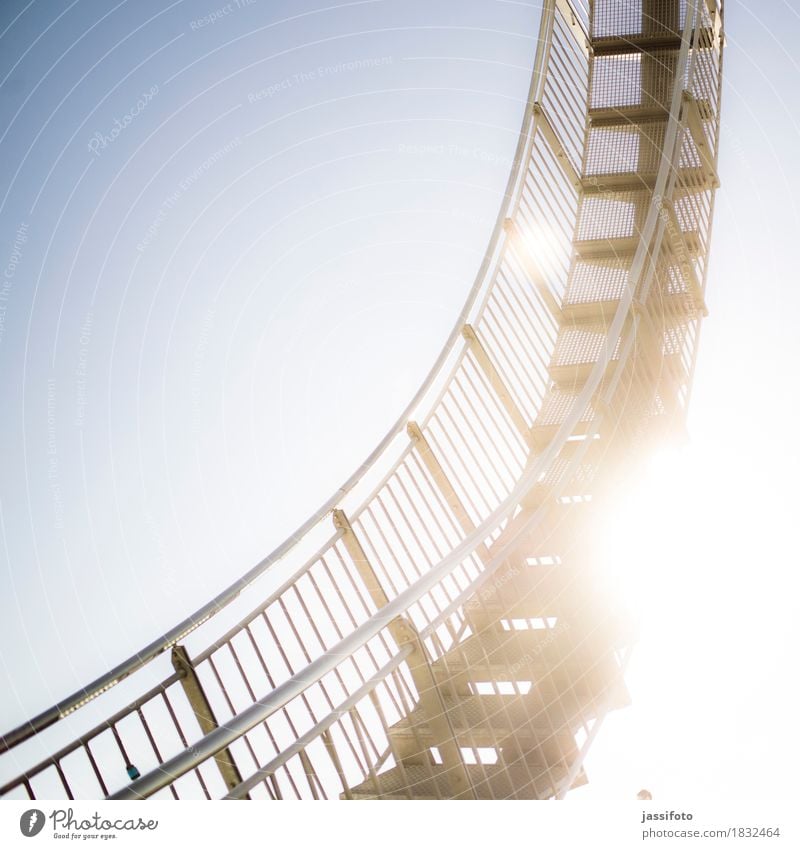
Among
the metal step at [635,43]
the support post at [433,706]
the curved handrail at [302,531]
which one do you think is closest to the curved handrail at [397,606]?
the support post at [433,706]

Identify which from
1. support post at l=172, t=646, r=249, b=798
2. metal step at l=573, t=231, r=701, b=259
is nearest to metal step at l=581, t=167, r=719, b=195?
metal step at l=573, t=231, r=701, b=259

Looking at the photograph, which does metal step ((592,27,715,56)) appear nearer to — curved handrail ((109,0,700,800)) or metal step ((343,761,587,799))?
curved handrail ((109,0,700,800))

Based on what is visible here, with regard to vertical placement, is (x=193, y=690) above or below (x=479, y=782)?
above

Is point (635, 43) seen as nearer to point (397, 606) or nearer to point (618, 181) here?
point (618, 181)

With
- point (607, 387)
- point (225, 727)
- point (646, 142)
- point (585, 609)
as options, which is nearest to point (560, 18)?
point (646, 142)

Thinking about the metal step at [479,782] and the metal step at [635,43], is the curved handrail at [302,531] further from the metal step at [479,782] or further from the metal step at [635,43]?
the metal step at [479,782]

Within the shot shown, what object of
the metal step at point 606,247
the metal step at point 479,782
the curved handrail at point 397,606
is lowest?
the metal step at point 479,782

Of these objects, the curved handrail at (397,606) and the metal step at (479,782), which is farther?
the metal step at (479,782)

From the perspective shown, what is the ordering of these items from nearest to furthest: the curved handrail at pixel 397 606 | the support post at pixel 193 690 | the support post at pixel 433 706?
the curved handrail at pixel 397 606 < the support post at pixel 433 706 < the support post at pixel 193 690

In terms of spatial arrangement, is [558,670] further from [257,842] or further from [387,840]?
[257,842]

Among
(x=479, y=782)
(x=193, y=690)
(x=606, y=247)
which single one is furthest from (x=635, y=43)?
(x=193, y=690)

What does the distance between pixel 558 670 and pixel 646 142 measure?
3045mm

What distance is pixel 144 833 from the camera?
2.28 m

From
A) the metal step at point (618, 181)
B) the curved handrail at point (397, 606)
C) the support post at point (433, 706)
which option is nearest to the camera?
the curved handrail at point (397, 606)
